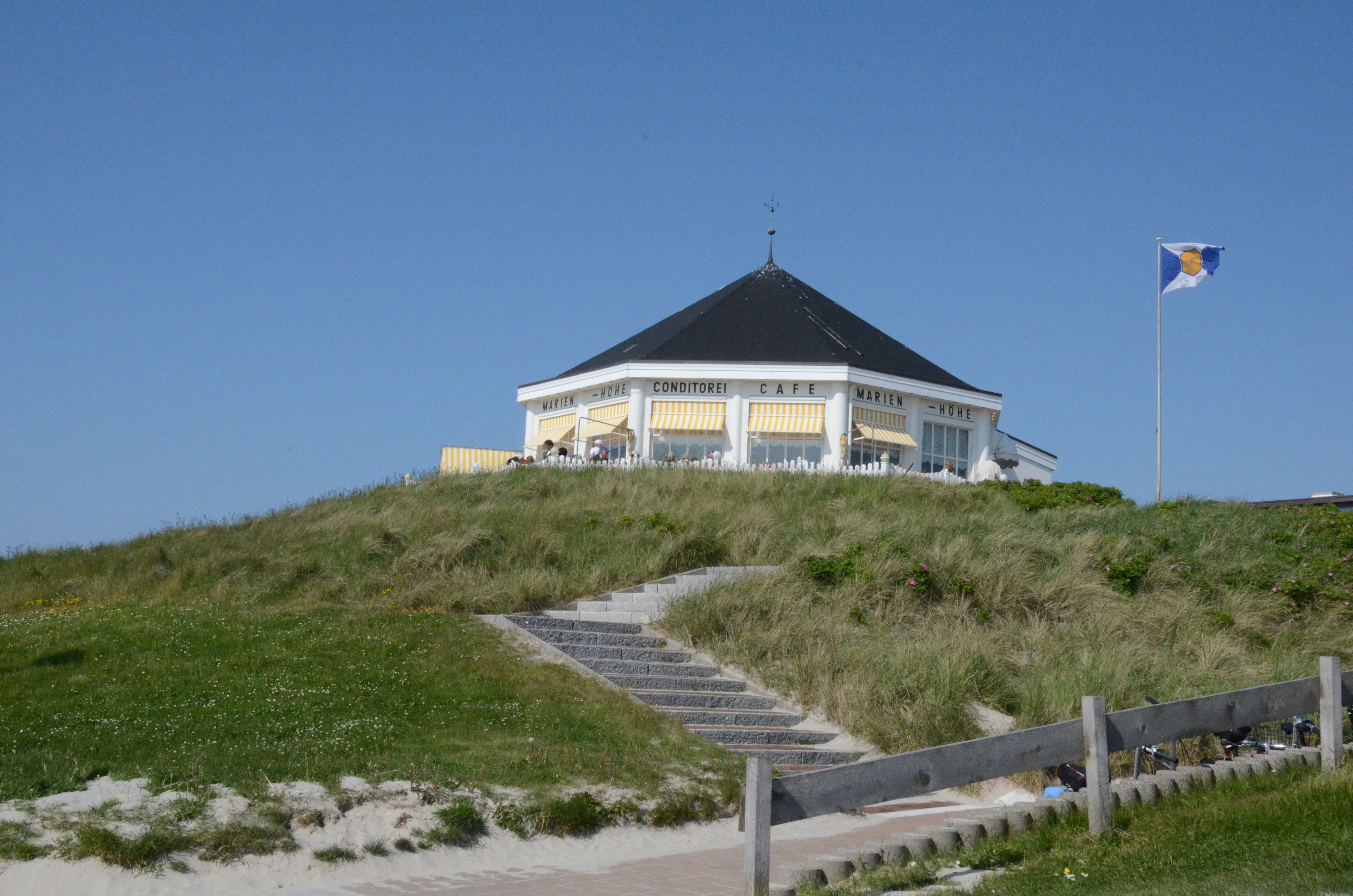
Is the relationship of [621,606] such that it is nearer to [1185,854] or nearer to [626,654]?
[626,654]

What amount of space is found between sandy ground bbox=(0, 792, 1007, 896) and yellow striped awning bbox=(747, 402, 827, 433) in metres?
24.4

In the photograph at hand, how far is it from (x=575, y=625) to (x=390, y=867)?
7.53 m

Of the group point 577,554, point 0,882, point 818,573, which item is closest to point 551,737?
point 0,882

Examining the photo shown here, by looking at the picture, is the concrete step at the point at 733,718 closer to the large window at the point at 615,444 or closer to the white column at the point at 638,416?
the white column at the point at 638,416

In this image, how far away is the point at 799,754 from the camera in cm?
1190

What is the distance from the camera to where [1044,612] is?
17.2 metres

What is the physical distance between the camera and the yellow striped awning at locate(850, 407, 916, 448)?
33625 mm

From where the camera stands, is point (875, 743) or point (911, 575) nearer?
point (875, 743)

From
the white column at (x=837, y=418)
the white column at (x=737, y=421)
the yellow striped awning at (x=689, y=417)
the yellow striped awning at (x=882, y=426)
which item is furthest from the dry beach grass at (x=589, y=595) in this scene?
the yellow striped awning at (x=689, y=417)

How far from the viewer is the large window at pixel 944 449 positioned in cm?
3550

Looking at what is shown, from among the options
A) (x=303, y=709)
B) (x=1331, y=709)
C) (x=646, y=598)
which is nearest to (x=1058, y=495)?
(x=646, y=598)

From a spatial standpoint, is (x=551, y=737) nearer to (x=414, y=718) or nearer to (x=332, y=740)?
(x=414, y=718)

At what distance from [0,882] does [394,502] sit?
16.8 metres

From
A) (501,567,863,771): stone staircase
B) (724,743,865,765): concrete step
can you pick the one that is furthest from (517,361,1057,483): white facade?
(724,743,865,765): concrete step
